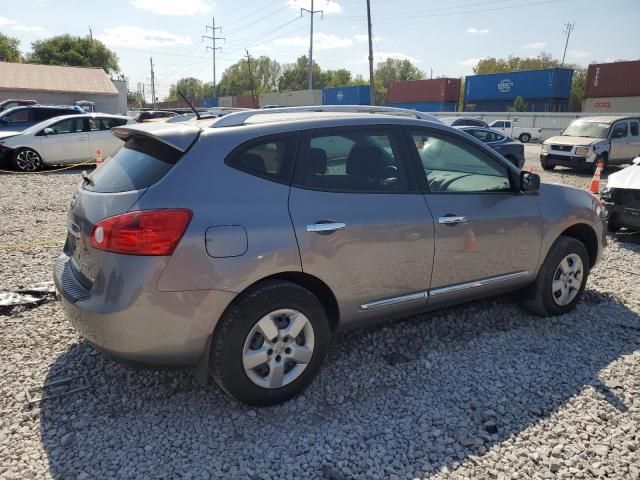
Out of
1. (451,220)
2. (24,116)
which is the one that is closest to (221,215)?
(451,220)

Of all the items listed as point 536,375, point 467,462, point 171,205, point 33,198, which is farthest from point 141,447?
point 33,198

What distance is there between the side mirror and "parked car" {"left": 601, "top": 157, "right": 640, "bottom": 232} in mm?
3703

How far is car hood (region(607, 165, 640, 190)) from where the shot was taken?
22.0ft

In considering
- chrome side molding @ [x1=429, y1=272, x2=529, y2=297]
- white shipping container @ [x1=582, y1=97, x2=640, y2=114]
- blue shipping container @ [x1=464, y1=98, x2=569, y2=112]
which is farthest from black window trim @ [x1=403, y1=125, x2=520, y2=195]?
blue shipping container @ [x1=464, y1=98, x2=569, y2=112]

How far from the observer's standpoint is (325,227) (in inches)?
113

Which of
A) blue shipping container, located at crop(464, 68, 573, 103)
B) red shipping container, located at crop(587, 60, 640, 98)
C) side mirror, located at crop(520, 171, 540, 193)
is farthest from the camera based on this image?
blue shipping container, located at crop(464, 68, 573, 103)

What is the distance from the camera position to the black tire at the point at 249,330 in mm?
2656

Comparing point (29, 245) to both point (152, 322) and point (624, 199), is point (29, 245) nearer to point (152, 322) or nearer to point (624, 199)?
point (152, 322)

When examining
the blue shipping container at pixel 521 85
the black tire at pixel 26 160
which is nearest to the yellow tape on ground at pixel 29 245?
the black tire at pixel 26 160

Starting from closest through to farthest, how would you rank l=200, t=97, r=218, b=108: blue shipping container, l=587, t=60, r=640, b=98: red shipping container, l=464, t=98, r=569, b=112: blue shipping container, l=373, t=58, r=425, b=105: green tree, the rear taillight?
1. the rear taillight
2. l=587, t=60, r=640, b=98: red shipping container
3. l=464, t=98, r=569, b=112: blue shipping container
4. l=200, t=97, r=218, b=108: blue shipping container
5. l=373, t=58, r=425, b=105: green tree

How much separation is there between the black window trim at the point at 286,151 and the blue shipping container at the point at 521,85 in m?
50.7

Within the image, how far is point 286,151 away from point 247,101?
294 feet

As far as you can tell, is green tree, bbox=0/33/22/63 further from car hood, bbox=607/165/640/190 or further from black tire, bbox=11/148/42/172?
car hood, bbox=607/165/640/190

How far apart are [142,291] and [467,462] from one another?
6.07 feet
